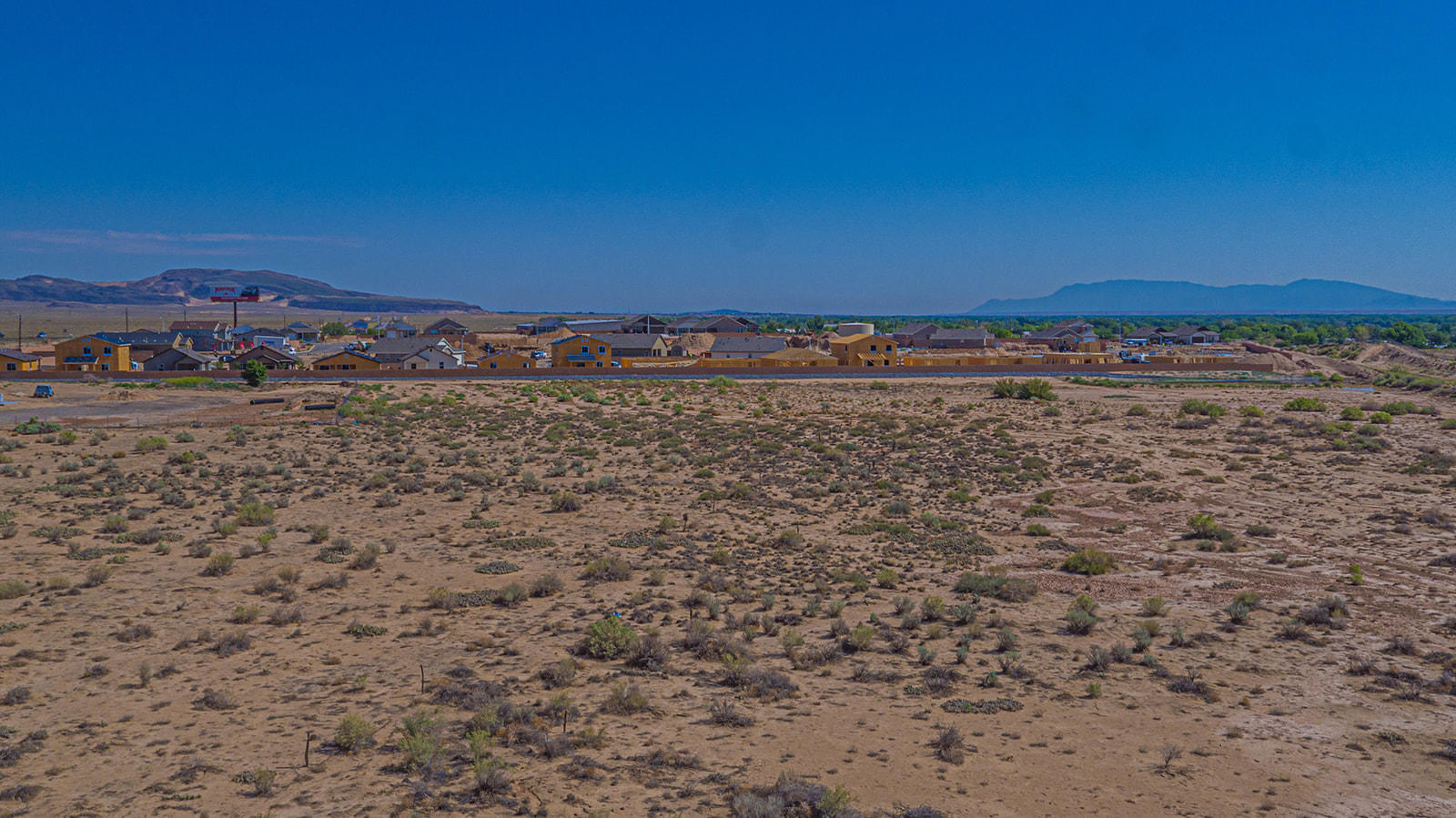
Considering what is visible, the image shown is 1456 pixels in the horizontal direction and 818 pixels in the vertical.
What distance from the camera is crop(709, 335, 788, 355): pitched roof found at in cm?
7894

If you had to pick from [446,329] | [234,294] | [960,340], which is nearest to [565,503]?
[446,329]

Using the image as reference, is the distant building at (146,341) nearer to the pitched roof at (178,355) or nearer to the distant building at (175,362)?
the pitched roof at (178,355)

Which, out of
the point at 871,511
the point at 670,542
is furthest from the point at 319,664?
the point at 871,511

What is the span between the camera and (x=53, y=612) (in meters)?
13.9

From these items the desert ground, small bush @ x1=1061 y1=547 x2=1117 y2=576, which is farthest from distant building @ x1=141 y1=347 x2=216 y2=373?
small bush @ x1=1061 y1=547 x2=1117 y2=576

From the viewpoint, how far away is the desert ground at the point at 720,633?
925 centimetres

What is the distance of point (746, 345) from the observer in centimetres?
8000

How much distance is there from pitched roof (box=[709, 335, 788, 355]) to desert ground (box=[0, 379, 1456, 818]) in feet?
162

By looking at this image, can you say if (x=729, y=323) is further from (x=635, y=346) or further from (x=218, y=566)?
(x=218, y=566)

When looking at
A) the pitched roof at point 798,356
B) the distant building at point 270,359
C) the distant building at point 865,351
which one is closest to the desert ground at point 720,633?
the distant building at point 270,359

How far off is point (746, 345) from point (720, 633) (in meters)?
67.2

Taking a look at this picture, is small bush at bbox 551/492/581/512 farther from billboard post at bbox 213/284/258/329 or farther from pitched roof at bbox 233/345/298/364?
billboard post at bbox 213/284/258/329

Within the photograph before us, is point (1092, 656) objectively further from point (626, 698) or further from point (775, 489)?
point (775, 489)

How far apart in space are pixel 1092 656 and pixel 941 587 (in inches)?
153
